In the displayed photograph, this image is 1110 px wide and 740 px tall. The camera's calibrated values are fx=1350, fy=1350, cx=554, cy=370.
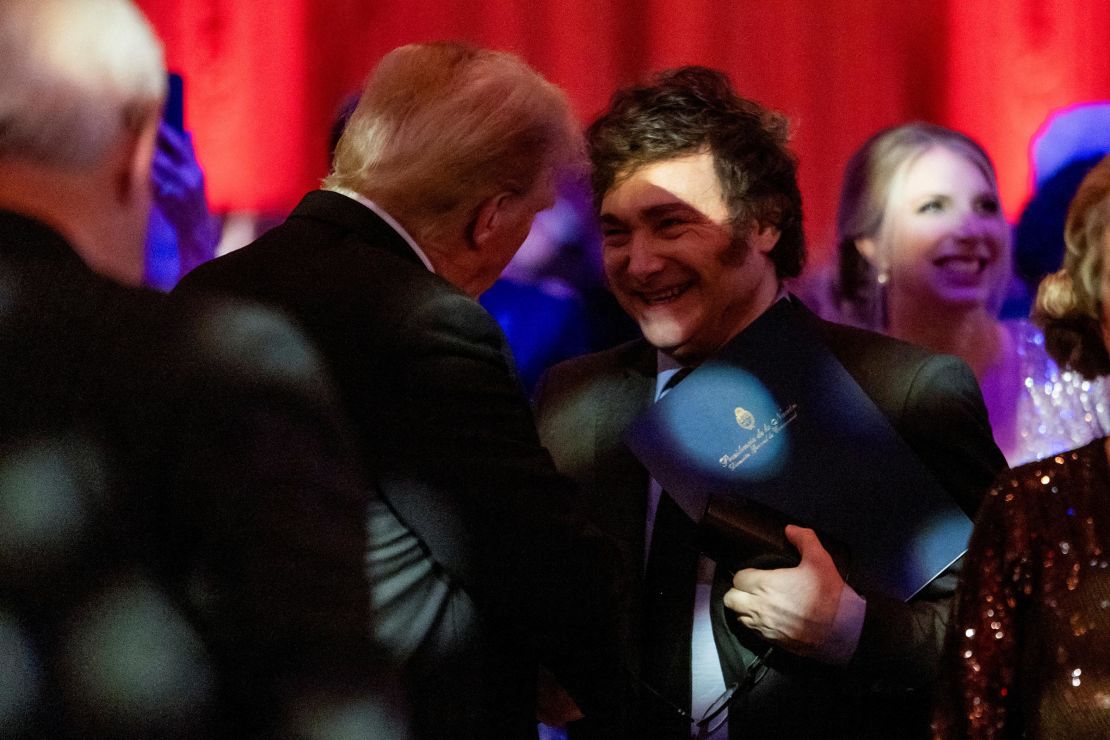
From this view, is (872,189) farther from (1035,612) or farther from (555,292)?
(1035,612)

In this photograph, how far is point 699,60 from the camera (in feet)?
8.86

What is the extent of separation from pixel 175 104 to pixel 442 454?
5.66 ft

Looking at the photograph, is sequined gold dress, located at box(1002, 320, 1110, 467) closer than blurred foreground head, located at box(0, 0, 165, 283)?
No

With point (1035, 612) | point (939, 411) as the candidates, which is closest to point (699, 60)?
point (939, 411)

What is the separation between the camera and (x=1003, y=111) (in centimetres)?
276

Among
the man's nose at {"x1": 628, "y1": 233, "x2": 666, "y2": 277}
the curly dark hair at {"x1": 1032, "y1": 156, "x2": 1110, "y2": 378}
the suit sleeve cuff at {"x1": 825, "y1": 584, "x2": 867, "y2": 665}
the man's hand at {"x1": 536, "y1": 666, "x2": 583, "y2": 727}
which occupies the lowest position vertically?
the man's hand at {"x1": 536, "y1": 666, "x2": 583, "y2": 727}

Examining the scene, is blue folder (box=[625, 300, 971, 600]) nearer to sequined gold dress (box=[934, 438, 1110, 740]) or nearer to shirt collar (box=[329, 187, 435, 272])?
sequined gold dress (box=[934, 438, 1110, 740])

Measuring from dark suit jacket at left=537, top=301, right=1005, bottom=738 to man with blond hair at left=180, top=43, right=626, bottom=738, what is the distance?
0.62 ft

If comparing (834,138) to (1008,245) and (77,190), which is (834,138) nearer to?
(1008,245)

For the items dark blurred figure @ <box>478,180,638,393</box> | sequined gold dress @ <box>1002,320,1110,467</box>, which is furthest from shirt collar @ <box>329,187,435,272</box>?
sequined gold dress @ <box>1002,320,1110,467</box>

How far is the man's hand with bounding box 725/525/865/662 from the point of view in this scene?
1.39m

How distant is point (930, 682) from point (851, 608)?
6.1 inches

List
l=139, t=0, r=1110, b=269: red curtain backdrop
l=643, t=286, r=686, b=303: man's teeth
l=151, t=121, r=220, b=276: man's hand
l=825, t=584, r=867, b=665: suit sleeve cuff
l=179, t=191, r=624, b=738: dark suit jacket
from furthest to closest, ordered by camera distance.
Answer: l=139, t=0, r=1110, b=269: red curtain backdrop → l=151, t=121, r=220, b=276: man's hand → l=643, t=286, r=686, b=303: man's teeth → l=825, t=584, r=867, b=665: suit sleeve cuff → l=179, t=191, r=624, b=738: dark suit jacket

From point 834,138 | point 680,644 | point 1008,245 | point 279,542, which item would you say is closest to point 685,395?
point 680,644
